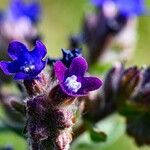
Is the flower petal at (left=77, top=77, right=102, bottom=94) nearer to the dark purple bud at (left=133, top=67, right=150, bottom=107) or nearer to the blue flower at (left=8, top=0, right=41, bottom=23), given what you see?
the dark purple bud at (left=133, top=67, right=150, bottom=107)

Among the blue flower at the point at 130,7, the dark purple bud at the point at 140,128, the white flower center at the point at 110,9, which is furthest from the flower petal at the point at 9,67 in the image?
the white flower center at the point at 110,9

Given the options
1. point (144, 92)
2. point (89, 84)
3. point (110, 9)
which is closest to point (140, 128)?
point (144, 92)

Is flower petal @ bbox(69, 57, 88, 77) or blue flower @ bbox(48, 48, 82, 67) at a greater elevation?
flower petal @ bbox(69, 57, 88, 77)

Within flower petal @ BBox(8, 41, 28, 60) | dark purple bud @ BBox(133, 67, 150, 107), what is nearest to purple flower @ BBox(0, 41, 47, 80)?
flower petal @ BBox(8, 41, 28, 60)

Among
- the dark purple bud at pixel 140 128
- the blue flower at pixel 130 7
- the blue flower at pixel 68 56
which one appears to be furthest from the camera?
the blue flower at pixel 130 7

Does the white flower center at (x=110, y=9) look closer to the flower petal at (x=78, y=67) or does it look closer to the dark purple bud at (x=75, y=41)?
the dark purple bud at (x=75, y=41)

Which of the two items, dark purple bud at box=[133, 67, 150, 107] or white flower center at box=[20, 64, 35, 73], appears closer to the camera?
white flower center at box=[20, 64, 35, 73]

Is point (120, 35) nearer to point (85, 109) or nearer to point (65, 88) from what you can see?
point (85, 109)
